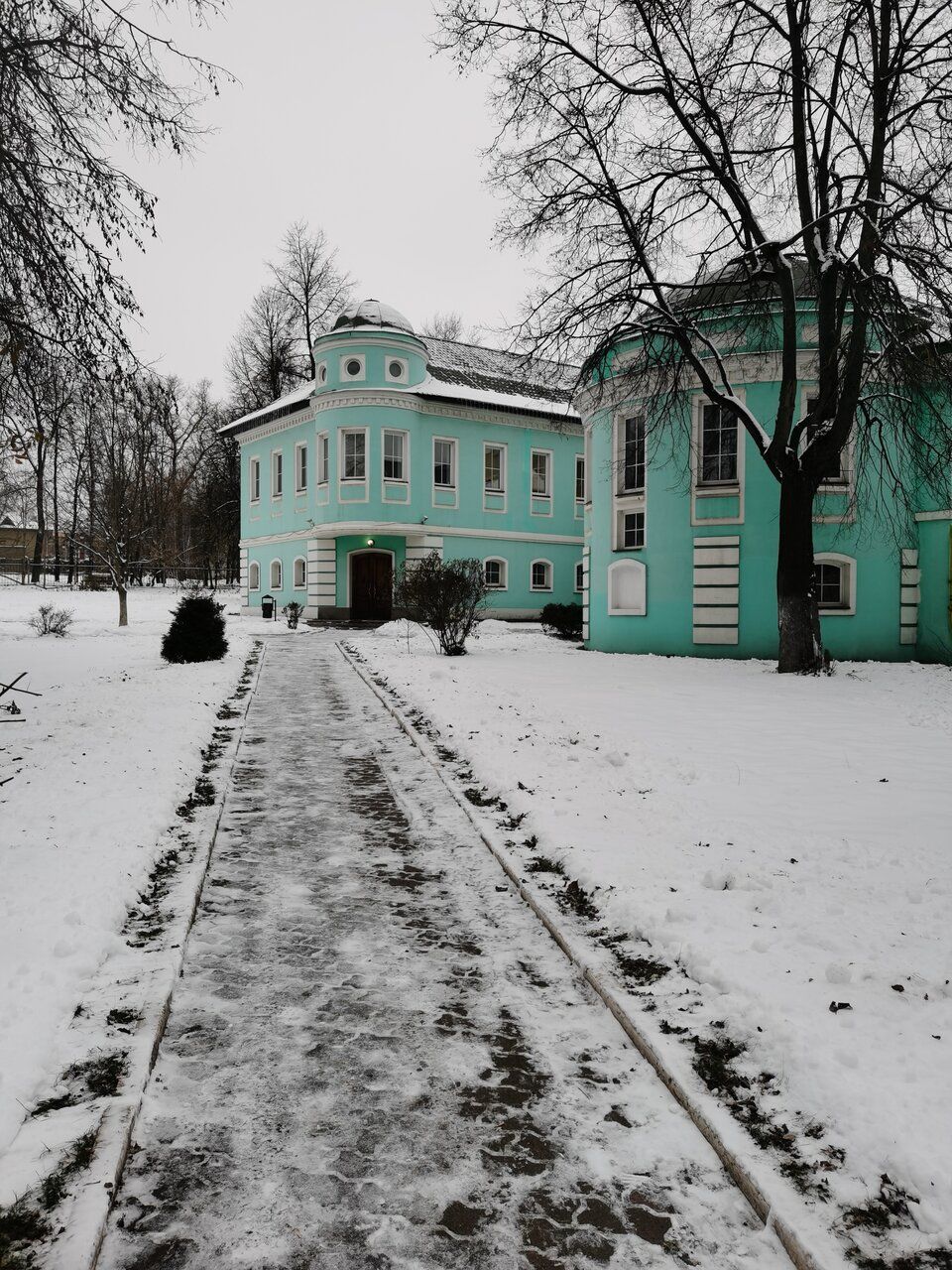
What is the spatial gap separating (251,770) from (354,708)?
138 inches

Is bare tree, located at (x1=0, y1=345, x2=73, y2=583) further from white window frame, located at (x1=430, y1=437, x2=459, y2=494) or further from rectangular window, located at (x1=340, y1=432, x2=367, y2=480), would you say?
white window frame, located at (x1=430, y1=437, x2=459, y2=494)

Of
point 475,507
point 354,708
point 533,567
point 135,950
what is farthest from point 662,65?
point 533,567

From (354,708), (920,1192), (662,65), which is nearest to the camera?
(920,1192)

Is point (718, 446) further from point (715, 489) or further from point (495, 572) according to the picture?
point (495, 572)

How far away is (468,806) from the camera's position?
262 inches

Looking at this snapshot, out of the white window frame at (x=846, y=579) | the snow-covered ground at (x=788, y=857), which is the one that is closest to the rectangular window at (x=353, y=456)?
the white window frame at (x=846, y=579)

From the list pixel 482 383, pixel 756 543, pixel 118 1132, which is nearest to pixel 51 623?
pixel 756 543

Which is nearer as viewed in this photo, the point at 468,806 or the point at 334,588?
the point at 468,806

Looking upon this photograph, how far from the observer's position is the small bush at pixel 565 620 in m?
25.7

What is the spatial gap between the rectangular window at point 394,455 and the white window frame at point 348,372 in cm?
216

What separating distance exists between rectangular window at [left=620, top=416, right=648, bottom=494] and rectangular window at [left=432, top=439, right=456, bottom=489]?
11.4 m

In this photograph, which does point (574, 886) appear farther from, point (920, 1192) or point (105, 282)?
point (105, 282)

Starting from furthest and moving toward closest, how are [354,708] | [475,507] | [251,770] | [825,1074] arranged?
[475,507] → [354,708] → [251,770] → [825,1074]

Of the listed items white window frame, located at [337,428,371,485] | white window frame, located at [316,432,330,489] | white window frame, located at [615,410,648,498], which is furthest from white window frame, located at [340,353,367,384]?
Result: white window frame, located at [615,410,648,498]
